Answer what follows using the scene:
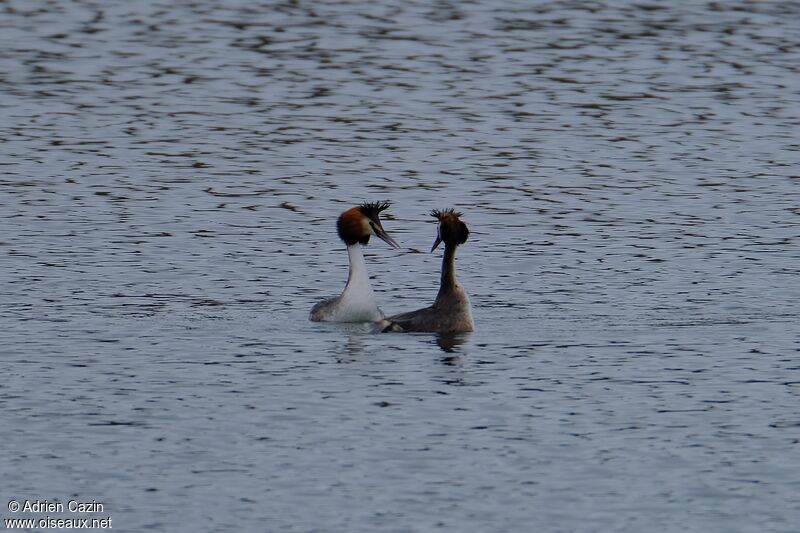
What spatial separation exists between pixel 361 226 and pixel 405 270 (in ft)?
11.2

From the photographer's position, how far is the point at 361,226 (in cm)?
2388

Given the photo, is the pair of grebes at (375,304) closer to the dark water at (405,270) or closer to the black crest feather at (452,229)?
the black crest feather at (452,229)

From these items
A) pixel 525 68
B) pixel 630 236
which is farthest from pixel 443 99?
pixel 630 236

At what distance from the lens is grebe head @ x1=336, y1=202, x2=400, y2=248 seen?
78.2 feet

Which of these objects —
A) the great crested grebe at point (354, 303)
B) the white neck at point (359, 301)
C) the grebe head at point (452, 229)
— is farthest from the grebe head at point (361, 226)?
the grebe head at point (452, 229)

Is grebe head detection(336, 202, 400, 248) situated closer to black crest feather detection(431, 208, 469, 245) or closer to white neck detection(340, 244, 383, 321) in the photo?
white neck detection(340, 244, 383, 321)

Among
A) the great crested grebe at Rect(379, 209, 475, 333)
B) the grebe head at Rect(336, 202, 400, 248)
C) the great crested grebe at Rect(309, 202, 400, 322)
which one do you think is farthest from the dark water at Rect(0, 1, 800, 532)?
the grebe head at Rect(336, 202, 400, 248)

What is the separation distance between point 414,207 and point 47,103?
12.7m

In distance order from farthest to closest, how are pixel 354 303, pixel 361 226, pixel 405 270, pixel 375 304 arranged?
pixel 405 270 → pixel 361 226 → pixel 375 304 → pixel 354 303

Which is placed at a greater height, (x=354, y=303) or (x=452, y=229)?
(x=452, y=229)

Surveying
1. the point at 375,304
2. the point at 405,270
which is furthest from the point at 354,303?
the point at 405,270

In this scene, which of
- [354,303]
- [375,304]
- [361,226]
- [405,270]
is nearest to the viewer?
[354,303]

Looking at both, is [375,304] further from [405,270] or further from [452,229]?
[405,270]

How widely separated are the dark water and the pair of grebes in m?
0.30
